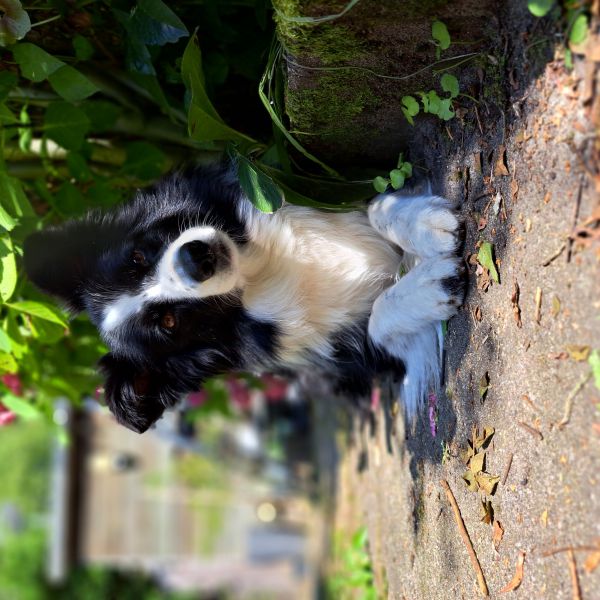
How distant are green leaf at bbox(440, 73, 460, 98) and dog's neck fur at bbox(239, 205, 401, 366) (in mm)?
669

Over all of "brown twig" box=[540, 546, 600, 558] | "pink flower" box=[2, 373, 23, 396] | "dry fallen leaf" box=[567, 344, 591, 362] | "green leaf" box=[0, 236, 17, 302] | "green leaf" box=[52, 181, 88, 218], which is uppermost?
"green leaf" box=[52, 181, 88, 218]

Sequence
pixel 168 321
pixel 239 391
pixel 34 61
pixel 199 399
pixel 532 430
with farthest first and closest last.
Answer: pixel 239 391
pixel 199 399
pixel 168 321
pixel 34 61
pixel 532 430

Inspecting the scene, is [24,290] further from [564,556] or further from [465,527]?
[564,556]

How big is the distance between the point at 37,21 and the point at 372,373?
1.73 m

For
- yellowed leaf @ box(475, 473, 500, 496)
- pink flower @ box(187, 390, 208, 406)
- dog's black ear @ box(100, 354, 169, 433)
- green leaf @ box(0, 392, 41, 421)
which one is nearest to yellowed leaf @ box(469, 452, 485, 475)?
yellowed leaf @ box(475, 473, 500, 496)

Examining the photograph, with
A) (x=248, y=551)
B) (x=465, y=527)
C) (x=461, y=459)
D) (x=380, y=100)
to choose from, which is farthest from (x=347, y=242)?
(x=248, y=551)

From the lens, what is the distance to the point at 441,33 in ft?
6.08

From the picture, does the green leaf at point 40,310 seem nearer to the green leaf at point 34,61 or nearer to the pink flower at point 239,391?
the green leaf at point 34,61

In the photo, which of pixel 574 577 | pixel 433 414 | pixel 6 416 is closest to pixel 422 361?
pixel 433 414

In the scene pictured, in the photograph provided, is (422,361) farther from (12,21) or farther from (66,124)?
(12,21)

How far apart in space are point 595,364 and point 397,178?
1.14 metres

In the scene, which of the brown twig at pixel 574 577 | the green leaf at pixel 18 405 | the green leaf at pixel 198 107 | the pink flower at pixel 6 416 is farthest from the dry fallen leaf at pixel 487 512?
the pink flower at pixel 6 416

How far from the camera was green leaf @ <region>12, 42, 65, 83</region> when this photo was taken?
2346 millimetres

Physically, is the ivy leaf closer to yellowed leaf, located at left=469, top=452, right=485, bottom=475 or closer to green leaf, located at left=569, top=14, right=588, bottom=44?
green leaf, located at left=569, top=14, right=588, bottom=44
